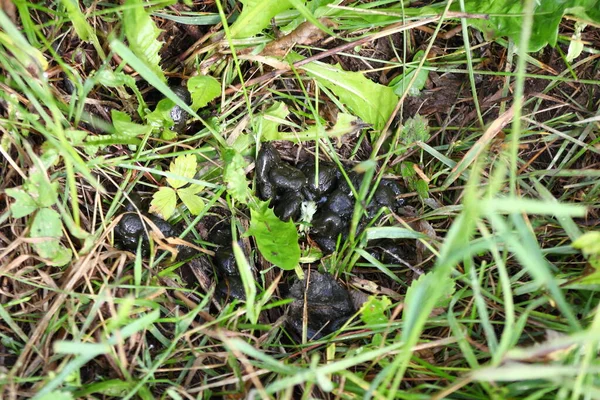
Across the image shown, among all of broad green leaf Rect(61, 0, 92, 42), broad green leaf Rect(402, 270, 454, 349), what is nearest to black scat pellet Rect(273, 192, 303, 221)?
broad green leaf Rect(402, 270, 454, 349)

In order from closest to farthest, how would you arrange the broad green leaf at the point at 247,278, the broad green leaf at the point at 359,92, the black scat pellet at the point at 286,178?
1. the broad green leaf at the point at 247,278
2. the black scat pellet at the point at 286,178
3. the broad green leaf at the point at 359,92

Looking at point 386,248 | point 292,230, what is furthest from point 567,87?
point 292,230

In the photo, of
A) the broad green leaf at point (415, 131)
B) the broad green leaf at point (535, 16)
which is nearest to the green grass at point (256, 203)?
the broad green leaf at point (415, 131)

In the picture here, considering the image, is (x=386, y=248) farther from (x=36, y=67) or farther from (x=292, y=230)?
(x=36, y=67)

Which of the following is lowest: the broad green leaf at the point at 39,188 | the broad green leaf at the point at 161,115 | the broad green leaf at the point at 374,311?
the broad green leaf at the point at 374,311

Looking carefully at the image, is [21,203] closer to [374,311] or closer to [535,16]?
[374,311]

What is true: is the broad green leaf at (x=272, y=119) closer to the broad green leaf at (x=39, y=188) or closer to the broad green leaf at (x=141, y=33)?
the broad green leaf at (x=141, y=33)
